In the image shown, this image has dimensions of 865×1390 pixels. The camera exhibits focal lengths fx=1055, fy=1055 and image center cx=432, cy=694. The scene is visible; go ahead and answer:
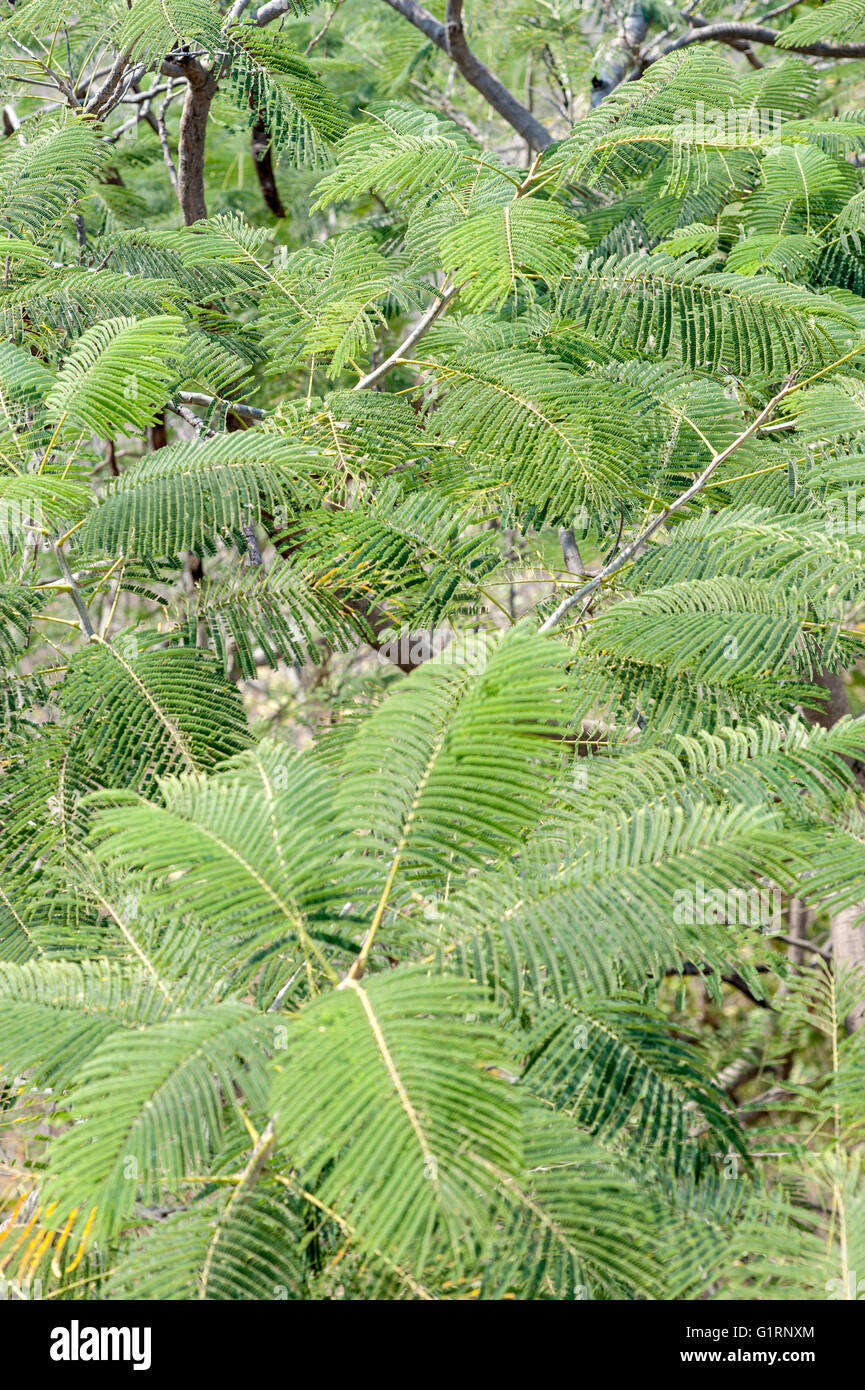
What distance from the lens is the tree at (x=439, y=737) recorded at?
36.2 inches

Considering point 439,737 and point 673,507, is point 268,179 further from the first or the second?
point 439,737

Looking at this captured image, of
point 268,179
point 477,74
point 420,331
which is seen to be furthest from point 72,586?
point 268,179

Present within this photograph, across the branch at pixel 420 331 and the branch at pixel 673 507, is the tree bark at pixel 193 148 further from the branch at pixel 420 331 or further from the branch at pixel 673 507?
the branch at pixel 673 507

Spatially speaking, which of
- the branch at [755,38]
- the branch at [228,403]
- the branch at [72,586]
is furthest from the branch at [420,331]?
the branch at [755,38]

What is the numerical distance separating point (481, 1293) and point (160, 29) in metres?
2.35

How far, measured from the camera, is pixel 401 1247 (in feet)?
2.44

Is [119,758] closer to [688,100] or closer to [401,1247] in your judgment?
[401,1247]

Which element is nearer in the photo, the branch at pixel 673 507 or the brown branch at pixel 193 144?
the branch at pixel 673 507

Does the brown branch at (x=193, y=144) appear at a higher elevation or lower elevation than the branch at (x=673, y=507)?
higher

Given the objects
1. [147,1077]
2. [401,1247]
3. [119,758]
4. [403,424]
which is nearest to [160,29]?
[403,424]

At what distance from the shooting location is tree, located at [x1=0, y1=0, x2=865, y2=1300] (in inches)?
36.2

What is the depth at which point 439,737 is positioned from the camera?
1.00 metres

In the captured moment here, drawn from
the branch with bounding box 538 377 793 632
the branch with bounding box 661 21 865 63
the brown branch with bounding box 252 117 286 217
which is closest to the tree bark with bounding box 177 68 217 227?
the brown branch with bounding box 252 117 286 217

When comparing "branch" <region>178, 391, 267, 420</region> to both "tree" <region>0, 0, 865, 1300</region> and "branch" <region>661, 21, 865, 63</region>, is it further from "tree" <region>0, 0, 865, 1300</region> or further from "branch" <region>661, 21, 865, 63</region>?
"branch" <region>661, 21, 865, 63</region>
